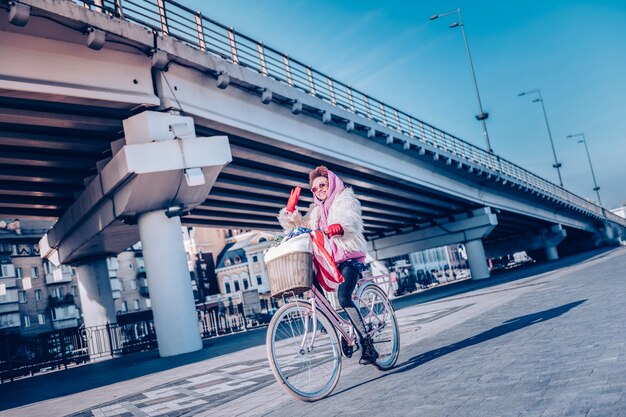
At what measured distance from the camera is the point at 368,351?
201 inches

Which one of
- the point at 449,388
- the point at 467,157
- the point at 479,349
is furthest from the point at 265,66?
the point at 467,157

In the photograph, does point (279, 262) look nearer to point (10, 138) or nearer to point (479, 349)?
point (479, 349)

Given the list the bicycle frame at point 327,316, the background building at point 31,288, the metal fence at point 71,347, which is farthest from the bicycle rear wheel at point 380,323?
the background building at point 31,288

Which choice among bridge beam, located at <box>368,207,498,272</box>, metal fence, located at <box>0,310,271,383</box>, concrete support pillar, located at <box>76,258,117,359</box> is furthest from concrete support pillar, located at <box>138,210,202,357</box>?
bridge beam, located at <box>368,207,498,272</box>

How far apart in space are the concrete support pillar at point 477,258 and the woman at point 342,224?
37.0 m

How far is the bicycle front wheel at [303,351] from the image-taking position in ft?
14.4

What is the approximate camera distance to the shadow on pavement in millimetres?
5655

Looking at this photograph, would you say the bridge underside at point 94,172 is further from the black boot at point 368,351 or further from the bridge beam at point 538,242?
the bridge beam at point 538,242

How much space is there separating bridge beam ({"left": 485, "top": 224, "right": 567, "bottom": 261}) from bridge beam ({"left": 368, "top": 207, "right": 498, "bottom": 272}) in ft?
66.0

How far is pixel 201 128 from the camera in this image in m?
16.2

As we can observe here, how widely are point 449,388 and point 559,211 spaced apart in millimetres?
55429

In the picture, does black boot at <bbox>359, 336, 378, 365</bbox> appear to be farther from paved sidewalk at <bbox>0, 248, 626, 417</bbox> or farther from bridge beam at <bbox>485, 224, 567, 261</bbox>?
bridge beam at <bbox>485, 224, 567, 261</bbox>

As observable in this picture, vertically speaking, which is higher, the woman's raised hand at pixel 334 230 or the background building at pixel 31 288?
the background building at pixel 31 288

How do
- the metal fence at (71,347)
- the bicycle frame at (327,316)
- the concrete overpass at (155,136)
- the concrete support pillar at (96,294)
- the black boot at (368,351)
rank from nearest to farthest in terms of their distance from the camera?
1. the bicycle frame at (327,316)
2. the black boot at (368,351)
3. the concrete overpass at (155,136)
4. the metal fence at (71,347)
5. the concrete support pillar at (96,294)
